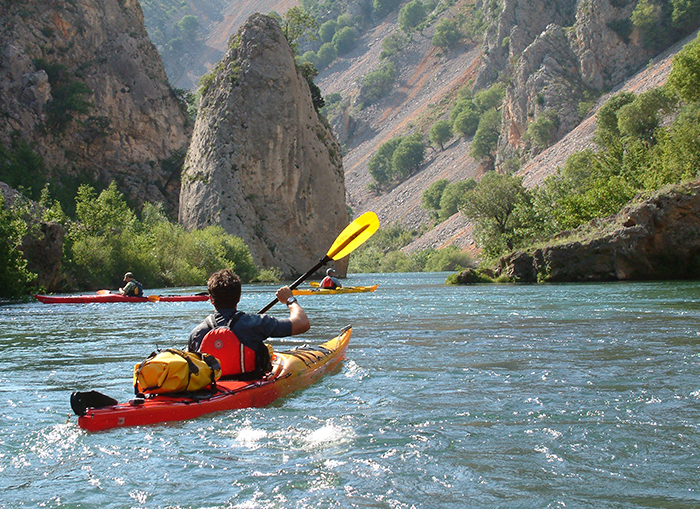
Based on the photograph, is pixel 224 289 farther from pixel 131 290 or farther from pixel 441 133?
pixel 441 133

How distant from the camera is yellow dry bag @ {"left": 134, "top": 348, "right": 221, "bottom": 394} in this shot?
5.70 m

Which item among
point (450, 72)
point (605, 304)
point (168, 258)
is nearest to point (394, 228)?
point (450, 72)

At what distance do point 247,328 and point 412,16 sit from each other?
499ft

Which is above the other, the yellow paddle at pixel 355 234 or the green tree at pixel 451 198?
the green tree at pixel 451 198

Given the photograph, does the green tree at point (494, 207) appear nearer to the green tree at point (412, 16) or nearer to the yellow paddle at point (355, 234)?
the yellow paddle at point (355, 234)

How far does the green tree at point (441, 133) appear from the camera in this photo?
360 ft

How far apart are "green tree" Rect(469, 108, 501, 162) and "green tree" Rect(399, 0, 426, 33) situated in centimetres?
5989

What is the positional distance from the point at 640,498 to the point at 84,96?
160 ft

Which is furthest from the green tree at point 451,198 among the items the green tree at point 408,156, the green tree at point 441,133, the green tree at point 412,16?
the green tree at point 412,16

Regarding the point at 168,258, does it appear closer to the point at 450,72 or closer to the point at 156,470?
the point at 156,470

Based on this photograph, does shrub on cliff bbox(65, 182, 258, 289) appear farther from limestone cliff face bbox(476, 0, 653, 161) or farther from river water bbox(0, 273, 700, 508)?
limestone cliff face bbox(476, 0, 653, 161)

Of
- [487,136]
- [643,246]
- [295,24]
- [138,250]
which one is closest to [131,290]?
[138,250]

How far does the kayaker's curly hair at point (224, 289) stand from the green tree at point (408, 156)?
106m

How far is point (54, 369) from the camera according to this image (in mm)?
8750
